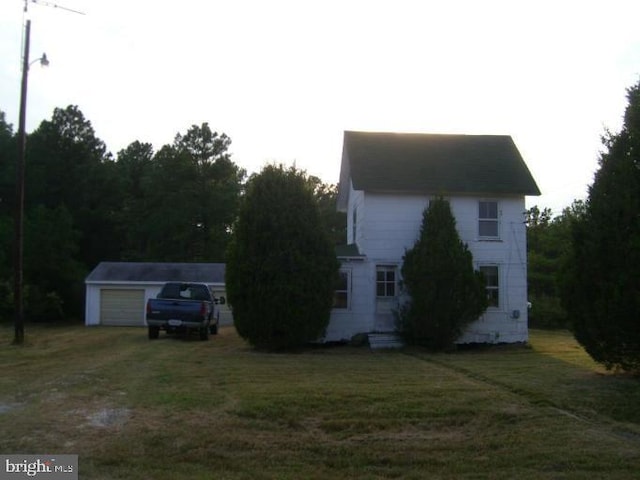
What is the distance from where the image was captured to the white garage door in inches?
1291

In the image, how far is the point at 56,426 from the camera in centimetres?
773

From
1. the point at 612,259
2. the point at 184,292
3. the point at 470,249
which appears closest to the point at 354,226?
the point at 470,249

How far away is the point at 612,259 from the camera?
469 inches

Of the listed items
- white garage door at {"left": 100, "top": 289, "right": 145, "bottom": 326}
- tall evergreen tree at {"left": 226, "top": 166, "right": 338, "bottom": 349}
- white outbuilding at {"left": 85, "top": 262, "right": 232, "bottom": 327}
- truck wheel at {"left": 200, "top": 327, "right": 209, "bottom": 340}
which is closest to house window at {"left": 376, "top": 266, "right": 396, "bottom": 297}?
tall evergreen tree at {"left": 226, "top": 166, "right": 338, "bottom": 349}

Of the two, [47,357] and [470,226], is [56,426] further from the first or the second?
[470,226]

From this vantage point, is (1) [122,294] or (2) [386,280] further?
(1) [122,294]

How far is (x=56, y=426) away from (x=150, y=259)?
40200 millimetres

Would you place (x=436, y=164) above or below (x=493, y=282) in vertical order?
above

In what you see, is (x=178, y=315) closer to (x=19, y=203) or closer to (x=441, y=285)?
(x=19, y=203)

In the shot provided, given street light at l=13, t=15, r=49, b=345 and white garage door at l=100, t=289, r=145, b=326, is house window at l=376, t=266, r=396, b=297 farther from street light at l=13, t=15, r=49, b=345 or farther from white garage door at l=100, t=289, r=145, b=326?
white garage door at l=100, t=289, r=145, b=326

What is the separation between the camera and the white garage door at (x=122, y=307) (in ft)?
108

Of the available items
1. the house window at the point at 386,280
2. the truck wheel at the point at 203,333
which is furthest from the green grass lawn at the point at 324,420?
the truck wheel at the point at 203,333

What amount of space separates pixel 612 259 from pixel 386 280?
30.6 feet

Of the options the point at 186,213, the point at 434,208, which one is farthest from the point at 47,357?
the point at 186,213
